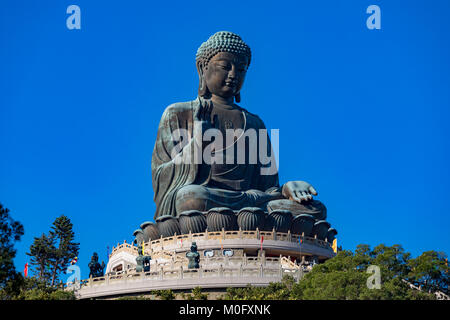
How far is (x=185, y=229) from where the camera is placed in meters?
34.0

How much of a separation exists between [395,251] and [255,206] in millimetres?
10538

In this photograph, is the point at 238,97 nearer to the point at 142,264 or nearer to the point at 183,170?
the point at 183,170

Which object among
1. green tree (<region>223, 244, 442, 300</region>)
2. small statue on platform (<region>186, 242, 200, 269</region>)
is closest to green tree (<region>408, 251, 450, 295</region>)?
green tree (<region>223, 244, 442, 300</region>)

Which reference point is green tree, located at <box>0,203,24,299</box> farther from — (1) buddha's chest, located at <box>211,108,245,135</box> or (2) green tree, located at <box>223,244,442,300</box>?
(1) buddha's chest, located at <box>211,108,245,135</box>

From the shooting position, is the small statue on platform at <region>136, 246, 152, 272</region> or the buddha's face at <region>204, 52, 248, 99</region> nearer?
the small statue on platform at <region>136, 246, 152, 272</region>

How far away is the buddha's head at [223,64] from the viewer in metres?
38.1

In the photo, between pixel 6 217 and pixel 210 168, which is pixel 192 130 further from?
pixel 6 217

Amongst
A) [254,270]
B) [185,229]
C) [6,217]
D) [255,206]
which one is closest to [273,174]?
[255,206]

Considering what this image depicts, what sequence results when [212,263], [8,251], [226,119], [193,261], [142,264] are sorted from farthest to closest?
[226,119], [212,263], [142,264], [193,261], [8,251]

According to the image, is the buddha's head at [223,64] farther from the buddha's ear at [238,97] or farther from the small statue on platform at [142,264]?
the small statue on platform at [142,264]

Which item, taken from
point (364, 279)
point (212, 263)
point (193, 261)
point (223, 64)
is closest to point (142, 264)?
point (193, 261)

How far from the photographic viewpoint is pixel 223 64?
3812cm

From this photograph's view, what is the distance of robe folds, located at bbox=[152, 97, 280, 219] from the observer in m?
36.0

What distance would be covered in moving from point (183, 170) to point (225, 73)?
461 centimetres
